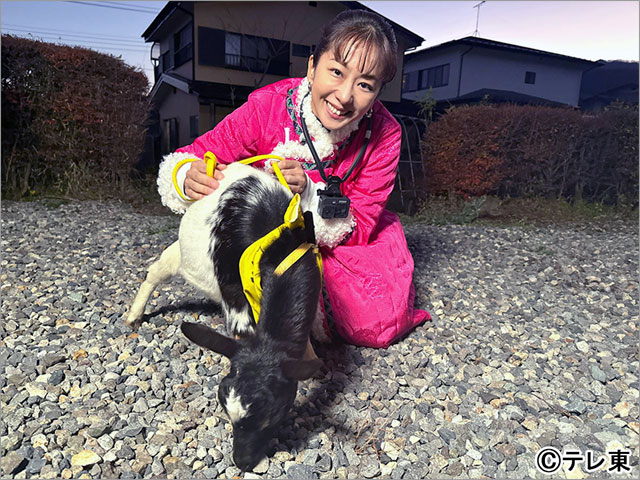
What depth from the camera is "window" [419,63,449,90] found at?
18.5m

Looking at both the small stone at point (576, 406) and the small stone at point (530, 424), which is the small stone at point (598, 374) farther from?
the small stone at point (530, 424)

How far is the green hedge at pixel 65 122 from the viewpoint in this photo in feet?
24.7

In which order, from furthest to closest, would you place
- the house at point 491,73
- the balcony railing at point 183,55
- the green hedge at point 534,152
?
the house at point 491,73
the balcony railing at point 183,55
the green hedge at point 534,152

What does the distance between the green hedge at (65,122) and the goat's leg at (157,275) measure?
569 cm

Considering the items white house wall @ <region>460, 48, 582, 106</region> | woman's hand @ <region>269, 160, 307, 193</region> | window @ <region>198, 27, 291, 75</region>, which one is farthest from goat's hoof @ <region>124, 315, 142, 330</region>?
white house wall @ <region>460, 48, 582, 106</region>

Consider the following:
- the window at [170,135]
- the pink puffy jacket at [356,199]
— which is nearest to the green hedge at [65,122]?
the window at [170,135]

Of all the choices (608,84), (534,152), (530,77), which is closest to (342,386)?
(534,152)

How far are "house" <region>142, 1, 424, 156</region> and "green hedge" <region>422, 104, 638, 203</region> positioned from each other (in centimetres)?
460

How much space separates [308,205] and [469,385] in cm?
138

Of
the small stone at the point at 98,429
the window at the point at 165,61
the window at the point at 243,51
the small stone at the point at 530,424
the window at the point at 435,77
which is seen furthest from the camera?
the window at the point at 435,77

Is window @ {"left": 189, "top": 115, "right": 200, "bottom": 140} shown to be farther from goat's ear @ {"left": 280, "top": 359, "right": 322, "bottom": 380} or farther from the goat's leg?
goat's ear @ {"left": 280, "top": 359, "right": 322, "bottom": 380}

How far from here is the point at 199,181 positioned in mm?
2352

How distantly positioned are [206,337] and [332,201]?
1095 mm

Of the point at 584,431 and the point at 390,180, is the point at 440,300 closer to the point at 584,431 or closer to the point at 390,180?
the point at 390,180
